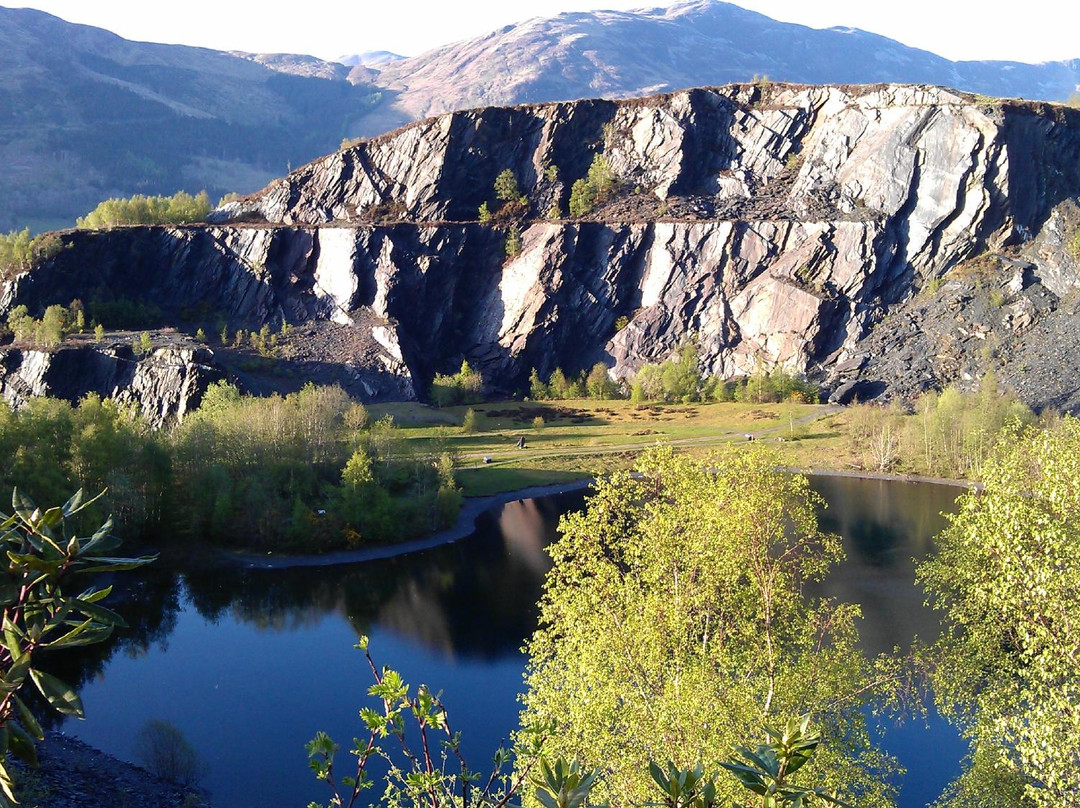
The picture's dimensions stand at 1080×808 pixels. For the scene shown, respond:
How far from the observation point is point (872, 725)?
29.8m

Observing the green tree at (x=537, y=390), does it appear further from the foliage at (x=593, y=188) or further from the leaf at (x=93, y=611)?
the leaf at (x=93, y=611)

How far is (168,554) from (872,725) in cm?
4102

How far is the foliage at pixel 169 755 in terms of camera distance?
29750 mm

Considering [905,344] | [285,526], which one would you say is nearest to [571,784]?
[285,526]

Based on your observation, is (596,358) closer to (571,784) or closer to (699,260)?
(699,260)

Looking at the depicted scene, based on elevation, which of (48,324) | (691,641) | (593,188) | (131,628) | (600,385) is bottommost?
(131,628)

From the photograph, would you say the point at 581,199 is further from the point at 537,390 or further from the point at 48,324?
the point at 48,324

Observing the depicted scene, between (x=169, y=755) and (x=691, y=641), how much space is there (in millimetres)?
20963

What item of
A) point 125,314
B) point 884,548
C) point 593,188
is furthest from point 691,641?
point 593,188

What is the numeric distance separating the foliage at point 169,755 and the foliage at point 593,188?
3622 inches

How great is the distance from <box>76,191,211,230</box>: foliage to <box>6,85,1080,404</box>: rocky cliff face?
4.39 m

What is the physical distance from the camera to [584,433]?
283 feet

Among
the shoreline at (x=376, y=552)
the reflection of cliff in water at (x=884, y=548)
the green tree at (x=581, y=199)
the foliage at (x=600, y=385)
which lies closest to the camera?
the reflection of cliff in water at (x=884, y=548)

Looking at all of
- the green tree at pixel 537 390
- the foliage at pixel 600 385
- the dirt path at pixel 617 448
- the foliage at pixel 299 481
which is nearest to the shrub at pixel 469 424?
the dirt path at pixel 617 448
